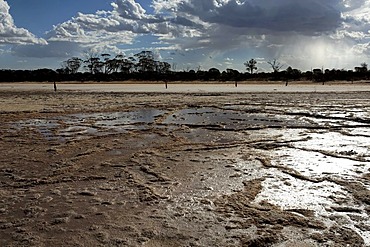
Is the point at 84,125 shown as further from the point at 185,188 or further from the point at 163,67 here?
the point at 163,67

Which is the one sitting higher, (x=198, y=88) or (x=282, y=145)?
(x=282, y=145)

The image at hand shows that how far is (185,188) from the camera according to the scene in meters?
6.86

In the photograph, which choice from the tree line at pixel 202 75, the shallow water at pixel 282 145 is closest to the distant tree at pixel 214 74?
the tree line at pixel 202 75

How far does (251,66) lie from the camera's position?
4131 inches

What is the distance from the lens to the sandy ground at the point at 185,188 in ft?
16.1

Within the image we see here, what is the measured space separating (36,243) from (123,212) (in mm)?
1355

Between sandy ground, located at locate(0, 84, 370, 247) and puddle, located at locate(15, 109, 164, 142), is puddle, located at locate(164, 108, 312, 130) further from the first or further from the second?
sandy ground, located at locate(0, 84, 370, 247)

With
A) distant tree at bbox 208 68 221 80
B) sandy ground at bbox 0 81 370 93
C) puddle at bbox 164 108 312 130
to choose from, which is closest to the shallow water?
puddle at bbox 164 108 312 130

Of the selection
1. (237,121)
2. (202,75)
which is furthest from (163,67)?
(237,121)

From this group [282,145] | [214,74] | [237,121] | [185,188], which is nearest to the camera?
[185,188]

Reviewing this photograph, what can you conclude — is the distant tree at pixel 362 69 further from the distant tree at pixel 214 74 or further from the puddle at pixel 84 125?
the puddle at pixel 84 125

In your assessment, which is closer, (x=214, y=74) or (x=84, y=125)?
(x=84, y=125)

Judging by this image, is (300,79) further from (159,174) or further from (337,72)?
(159,174)

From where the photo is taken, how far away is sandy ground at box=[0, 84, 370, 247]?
194 inches
